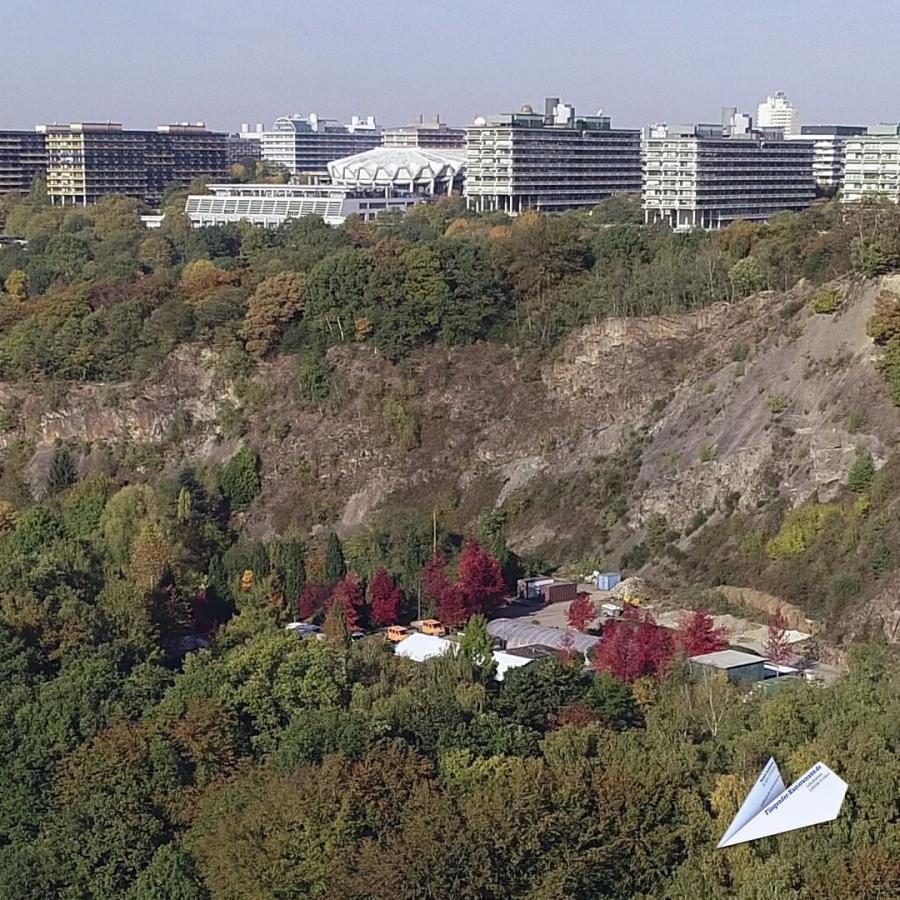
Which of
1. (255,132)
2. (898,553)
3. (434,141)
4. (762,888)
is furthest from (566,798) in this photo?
(255,132)

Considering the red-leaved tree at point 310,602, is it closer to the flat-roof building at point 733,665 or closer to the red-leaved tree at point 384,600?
the red-leaved tree at point 384,600

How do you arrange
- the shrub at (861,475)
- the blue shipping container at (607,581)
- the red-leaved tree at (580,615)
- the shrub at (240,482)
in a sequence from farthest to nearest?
A: 1. the shrub at (240,482)
2. the blue shipping container at (607,581)
3. the shrub at (861,475)
4. the red-leaved tree at (580,615)

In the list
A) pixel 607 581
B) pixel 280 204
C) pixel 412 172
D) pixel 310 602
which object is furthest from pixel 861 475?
pixel 412 172

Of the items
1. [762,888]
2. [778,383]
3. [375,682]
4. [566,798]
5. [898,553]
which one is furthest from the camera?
[778,383]

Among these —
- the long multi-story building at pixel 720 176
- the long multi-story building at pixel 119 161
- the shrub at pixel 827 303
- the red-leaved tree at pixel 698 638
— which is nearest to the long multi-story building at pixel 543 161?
the long multi-story building at pixel 720 176

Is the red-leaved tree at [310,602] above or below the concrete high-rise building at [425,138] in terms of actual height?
below

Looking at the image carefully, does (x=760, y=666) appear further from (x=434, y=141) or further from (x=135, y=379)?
(x=434, y=141)

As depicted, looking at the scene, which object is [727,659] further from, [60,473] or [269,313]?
[60,473]

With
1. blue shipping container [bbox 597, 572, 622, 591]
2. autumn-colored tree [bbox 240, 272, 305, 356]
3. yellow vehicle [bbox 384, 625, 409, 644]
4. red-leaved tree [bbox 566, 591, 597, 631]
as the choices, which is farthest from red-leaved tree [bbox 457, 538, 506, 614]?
autumn-colored tree [bbox 240, 272, 305, 356]

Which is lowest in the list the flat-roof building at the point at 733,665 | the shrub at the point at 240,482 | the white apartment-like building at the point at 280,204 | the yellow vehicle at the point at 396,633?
the yellow vehicle at the point at 396,633
